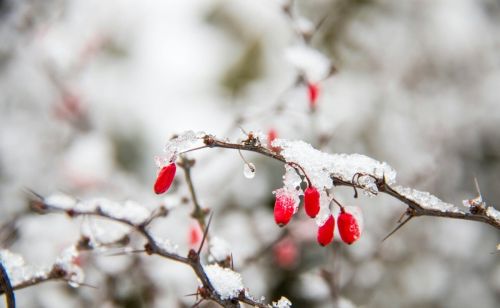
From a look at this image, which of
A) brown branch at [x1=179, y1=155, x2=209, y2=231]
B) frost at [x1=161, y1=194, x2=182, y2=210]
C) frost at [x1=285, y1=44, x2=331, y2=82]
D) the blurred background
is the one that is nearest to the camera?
brown branch at [x1=179, y1=155, x2=209, y2=231]

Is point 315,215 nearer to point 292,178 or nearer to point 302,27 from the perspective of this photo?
point 292,178

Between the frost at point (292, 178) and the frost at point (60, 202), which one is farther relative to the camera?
the frost at point (60, 202)

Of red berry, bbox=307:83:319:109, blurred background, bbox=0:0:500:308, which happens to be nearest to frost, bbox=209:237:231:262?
red berry, bbox=307:83:319:109

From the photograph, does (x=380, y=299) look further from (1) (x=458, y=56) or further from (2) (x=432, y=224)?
(1) (x=458, y=56)

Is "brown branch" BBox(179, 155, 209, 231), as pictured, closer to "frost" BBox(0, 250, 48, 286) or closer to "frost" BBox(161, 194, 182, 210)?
"frost" BBox(161, 194, 182, 210)

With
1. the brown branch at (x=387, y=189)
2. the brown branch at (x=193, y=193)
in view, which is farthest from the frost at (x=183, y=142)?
the brown branch at (x=193, y=193)

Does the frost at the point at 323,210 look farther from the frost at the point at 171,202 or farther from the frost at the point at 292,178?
the frost at the point at 171,202
